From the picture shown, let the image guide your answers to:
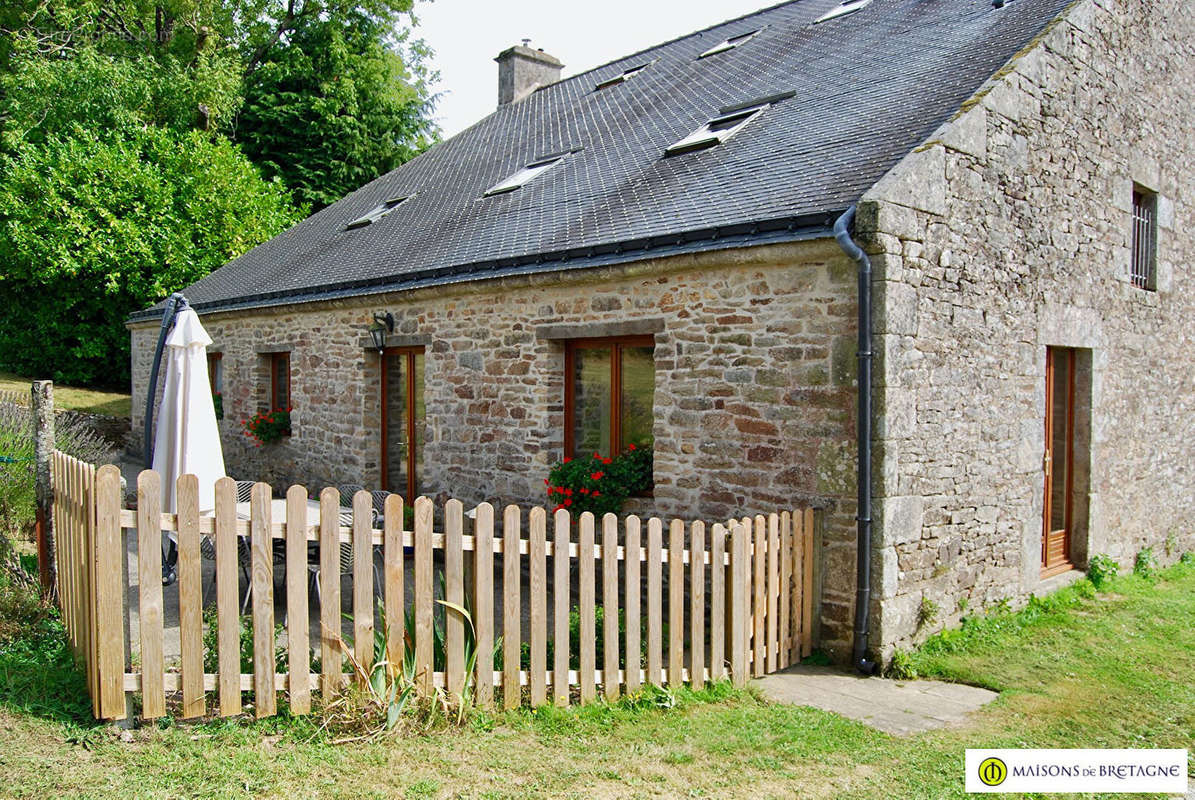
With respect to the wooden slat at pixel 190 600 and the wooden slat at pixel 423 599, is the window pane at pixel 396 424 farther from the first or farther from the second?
the wooden slat at pixel 190 600

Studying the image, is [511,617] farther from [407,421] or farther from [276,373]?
[276,373]

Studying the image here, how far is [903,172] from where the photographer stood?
Answer: 5.95 metres

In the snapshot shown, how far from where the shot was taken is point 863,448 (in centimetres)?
582

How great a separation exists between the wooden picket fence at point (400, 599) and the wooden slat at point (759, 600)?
0.01 metres

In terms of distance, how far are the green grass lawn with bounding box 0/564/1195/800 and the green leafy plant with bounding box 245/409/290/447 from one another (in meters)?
7.28

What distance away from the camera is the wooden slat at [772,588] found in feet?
18.5

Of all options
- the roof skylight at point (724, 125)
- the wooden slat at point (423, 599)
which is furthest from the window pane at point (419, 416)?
the wooden slat at point (423, 599)

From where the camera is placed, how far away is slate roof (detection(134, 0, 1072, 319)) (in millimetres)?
6875

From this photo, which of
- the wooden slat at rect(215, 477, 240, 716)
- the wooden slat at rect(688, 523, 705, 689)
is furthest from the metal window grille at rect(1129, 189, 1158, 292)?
the wooden slat at rect(215, 477, 240, 716)

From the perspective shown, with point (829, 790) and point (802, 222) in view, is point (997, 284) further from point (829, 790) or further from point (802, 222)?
point (829, 790)

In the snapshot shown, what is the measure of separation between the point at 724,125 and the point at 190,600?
24.1 feet

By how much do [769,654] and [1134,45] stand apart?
277 inches

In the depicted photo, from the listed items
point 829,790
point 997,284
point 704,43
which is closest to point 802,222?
point 997,284

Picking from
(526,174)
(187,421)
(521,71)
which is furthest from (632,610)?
(521,71)
